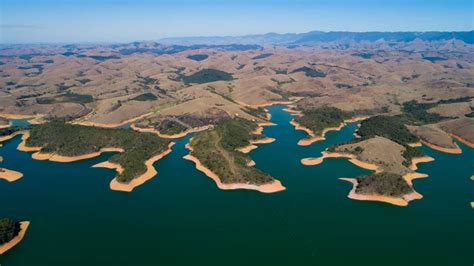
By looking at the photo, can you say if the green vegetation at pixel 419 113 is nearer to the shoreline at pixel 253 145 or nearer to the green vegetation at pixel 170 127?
the shoreline at pixel 253 145

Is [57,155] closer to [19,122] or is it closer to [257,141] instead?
[257,141]

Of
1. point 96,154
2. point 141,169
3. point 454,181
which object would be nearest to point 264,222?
point 141,169

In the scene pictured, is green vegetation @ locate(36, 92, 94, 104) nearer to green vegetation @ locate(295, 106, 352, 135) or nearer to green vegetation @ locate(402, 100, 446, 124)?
green vegetation @ locate(295, 106, 352, 135)

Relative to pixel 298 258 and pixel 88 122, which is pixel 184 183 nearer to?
pixel 298 258

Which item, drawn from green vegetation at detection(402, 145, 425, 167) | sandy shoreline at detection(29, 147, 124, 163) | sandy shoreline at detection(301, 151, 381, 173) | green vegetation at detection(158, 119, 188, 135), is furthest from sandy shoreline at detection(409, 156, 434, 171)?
sandy shoreline at detection(29, 147, 124, 163)

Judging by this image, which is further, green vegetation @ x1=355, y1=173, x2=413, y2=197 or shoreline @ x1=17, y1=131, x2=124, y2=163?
shoreline @ x1=17, y1=131, x2=124, y2=163
